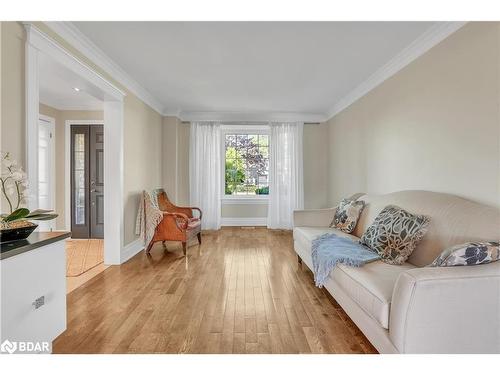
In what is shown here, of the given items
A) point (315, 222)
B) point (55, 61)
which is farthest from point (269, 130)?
point (55, 61)

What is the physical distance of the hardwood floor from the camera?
6.09 ft

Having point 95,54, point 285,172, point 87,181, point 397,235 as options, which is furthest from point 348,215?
point 87,181

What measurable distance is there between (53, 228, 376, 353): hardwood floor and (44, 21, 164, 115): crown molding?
2.36 meters

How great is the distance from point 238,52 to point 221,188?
376cm

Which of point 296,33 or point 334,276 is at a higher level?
point 296,33

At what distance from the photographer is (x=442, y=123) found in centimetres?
247

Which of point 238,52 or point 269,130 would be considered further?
point 269,130

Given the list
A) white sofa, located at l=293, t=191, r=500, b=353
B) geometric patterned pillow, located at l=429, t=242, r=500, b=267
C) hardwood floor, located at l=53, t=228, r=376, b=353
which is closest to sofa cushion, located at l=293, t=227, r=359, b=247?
hardwood floor, located at l=53, t=228, r=376, b=353

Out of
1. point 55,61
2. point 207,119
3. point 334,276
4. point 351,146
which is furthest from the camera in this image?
point 207,119

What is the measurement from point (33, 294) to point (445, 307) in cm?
212

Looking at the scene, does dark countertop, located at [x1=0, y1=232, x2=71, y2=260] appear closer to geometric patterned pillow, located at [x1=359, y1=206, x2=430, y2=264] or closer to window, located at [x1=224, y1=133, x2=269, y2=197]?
geometric patterned pillow, located at [x1=359, y1=206, x2=430, y2=264]

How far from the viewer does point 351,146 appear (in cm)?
458

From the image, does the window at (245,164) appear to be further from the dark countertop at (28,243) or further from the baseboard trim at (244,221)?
the dark countertop at (28,243)

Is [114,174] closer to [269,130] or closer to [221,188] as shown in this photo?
[221,188]
